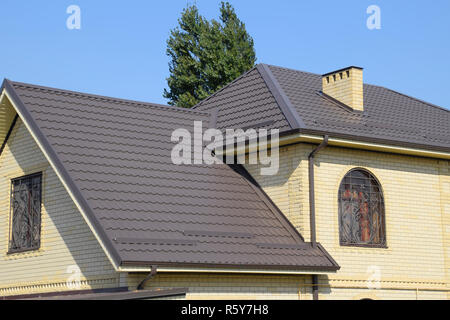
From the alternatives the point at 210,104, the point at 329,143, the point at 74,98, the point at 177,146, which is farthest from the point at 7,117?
the point at 329,143

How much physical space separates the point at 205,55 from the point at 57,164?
Result: 24510mm

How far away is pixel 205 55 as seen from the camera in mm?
39656

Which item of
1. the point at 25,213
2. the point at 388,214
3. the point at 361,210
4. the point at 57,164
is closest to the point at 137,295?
the point at 57,164

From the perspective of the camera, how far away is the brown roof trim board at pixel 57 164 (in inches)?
555

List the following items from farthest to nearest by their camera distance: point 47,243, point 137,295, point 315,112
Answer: point 315,112 → point 47,243 → point 137,295

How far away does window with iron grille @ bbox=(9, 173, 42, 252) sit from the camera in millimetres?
17781

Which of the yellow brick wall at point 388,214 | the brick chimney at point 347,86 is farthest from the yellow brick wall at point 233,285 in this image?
the brick chimney at point 347,86

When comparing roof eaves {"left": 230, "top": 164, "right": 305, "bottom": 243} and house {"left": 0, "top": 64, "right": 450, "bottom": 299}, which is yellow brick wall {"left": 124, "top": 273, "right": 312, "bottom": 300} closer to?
house {"left": 0, "top": 64, "right": 450, "bottom": 299}

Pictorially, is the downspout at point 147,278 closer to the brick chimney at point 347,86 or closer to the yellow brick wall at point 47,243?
the yellow brick wall at point 47,243

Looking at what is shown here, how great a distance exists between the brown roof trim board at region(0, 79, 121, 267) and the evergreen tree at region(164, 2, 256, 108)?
20.7 m

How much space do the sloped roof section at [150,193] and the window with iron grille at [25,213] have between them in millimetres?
1736

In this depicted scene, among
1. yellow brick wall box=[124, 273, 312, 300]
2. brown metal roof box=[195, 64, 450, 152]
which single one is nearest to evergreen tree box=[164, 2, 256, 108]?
brown metal roof box=[195, 64, 450, 152]

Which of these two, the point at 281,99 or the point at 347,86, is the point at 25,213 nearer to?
the point at 281,99
